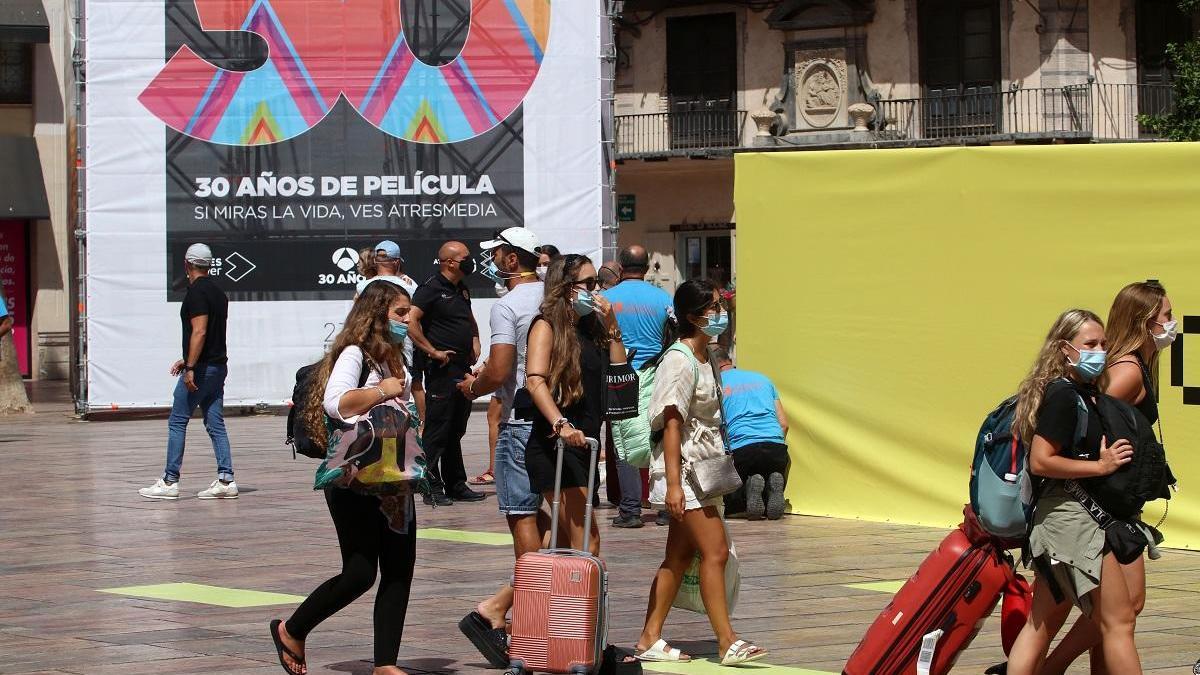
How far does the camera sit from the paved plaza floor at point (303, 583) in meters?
7.95

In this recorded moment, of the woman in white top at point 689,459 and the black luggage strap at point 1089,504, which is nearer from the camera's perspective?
the black luggage strap at point 1089,504

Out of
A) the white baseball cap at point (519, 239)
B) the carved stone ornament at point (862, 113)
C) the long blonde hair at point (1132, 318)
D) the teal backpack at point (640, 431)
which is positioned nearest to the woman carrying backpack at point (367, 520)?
the teal backpack at point (640, 431)

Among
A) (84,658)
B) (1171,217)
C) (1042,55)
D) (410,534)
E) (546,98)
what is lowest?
(84,658)

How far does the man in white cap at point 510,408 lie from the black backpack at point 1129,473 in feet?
7.73

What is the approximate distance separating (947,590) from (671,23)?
114 ft

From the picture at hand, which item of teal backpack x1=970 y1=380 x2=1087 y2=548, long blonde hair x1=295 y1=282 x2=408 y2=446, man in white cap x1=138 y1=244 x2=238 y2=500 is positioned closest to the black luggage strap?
teal backpack x1=970 y1=380 x2=1087 y2=548

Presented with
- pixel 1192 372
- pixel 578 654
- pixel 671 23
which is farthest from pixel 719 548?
pixel 671 23

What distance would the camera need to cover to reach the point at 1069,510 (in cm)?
648

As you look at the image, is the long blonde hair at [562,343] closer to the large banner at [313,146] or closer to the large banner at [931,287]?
the large banner at [931,287]

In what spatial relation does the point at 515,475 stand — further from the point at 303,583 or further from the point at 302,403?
the point at 303,583

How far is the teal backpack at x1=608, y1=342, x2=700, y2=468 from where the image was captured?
791 centimetres

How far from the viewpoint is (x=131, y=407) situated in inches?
878

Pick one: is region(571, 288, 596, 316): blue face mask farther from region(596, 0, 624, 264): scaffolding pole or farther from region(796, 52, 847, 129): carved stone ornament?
region(796, 52, 847, 129): carved stone ornament

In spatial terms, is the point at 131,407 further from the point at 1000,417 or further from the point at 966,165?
the point at 1000,417
